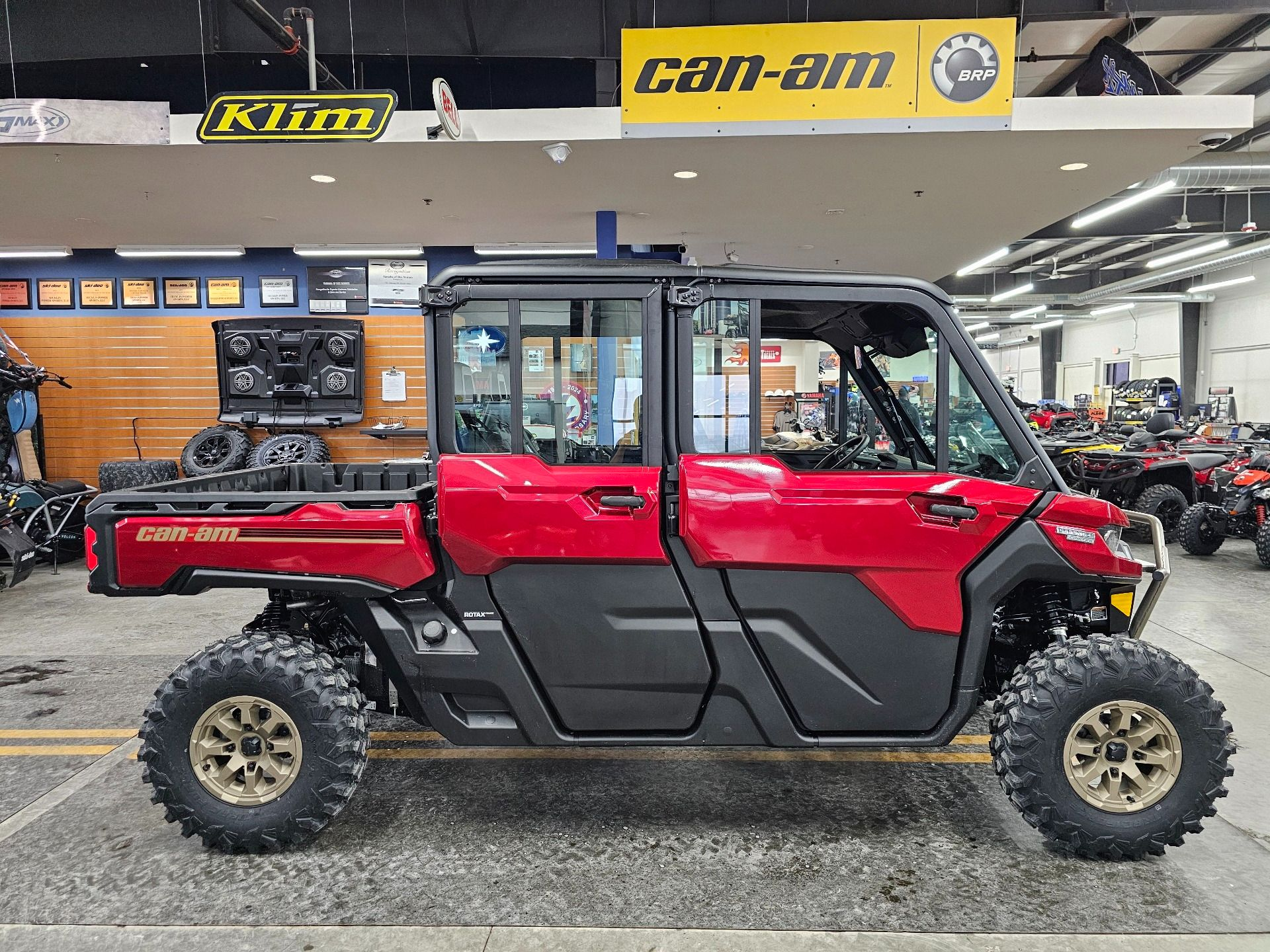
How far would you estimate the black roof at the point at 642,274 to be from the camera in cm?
267

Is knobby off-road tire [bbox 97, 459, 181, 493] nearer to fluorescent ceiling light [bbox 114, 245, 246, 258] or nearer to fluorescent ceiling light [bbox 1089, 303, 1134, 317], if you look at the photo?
fluorescent ceiling light [bbox 114, 245, 246, 258]

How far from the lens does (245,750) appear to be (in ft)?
9.05

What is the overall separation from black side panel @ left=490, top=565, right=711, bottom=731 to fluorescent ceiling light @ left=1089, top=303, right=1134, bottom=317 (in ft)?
94.9

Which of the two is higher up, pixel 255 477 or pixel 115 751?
pixel 255 477

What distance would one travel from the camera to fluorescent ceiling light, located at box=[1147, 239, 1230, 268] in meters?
16.4

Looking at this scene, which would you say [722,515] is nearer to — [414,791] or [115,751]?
[414,791]

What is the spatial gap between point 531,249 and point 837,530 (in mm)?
8517

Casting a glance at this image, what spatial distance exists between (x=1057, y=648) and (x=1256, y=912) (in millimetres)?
964

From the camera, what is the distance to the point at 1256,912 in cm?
243

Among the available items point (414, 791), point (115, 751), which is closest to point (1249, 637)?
point (414, 791)

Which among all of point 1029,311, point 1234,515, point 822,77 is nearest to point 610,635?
point 822,77

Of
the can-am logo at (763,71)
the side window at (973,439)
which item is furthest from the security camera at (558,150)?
the side window at (973,439)

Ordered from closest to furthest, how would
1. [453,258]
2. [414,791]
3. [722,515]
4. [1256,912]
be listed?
1. [1256,912]
2. [722,515]
3. [414,791]
4. [453,258]

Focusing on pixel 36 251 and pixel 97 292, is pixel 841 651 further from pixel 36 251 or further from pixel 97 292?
pixel 36 251
